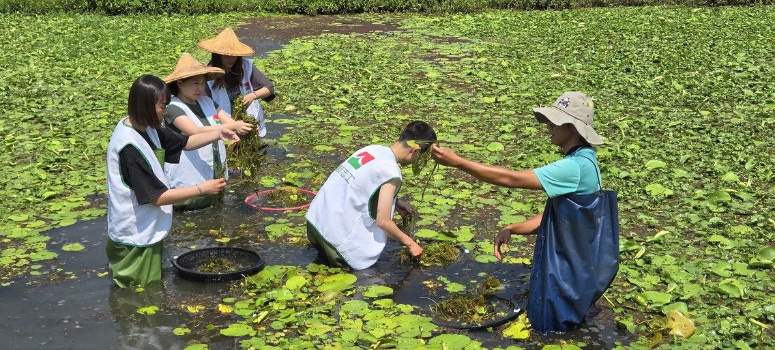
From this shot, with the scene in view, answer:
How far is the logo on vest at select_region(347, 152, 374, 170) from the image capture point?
20.1 ft

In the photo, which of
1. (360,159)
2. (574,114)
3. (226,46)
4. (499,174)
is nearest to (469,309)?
(499,174)

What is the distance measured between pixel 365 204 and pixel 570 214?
5.12 feet

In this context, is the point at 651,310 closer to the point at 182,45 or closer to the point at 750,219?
the point at 750,219

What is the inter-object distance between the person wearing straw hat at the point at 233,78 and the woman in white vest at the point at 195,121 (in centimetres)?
25

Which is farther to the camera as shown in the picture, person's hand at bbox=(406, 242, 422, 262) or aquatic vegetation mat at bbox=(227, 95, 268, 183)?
aquatic vegetation mat at bbox=(227, 95, 268, 183)

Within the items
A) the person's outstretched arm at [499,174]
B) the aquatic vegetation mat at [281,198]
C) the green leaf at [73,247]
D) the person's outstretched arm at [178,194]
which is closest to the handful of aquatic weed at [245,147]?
the aquatic vegetation mat at [281,198]

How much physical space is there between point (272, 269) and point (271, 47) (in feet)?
33.7

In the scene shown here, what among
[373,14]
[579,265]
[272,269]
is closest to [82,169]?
[272,269]

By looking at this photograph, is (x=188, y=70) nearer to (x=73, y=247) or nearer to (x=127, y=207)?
(x=73, y=247)

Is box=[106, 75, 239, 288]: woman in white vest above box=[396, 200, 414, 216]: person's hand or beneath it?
above

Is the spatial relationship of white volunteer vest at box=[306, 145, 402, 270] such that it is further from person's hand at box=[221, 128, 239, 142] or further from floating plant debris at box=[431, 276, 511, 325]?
person's hand at box=[221, 128, 239, 142]

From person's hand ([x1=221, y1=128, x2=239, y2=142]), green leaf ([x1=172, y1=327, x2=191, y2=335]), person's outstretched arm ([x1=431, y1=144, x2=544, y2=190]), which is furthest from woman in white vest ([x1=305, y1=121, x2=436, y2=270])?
green leaf ([x1=172, y1=327, x2=191, y2=335])

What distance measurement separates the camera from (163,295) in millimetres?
5922

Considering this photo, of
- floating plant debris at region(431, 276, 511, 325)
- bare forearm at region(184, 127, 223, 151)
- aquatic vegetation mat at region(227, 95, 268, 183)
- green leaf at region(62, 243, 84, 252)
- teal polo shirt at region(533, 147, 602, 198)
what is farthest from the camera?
aquatic vegetation mat at region(227, 95, 268, 183)
